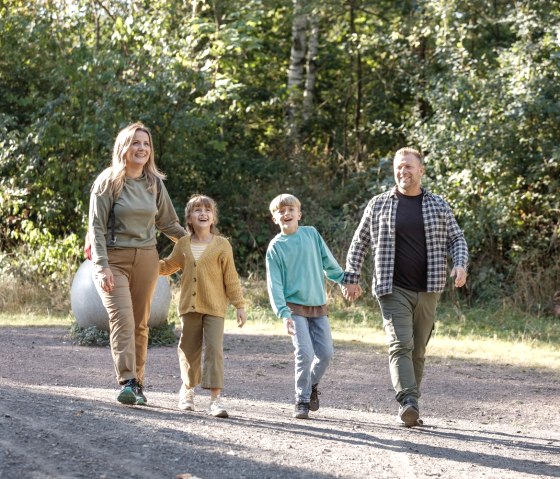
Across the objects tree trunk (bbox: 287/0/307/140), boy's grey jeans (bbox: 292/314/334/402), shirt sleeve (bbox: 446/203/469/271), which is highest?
tree trunk (bbox: 287/0/307/140)

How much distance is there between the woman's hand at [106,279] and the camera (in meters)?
7.14

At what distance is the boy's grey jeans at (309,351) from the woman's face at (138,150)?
150cm

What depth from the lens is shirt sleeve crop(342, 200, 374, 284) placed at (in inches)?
292

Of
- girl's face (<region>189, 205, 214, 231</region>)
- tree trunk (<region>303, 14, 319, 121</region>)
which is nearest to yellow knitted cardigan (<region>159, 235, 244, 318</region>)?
girl's face (<region>189, 205, 214, 231</region>)

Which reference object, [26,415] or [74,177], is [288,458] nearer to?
[26,415]

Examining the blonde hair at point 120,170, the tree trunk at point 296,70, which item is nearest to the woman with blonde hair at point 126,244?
the blonde hair at point 120,170

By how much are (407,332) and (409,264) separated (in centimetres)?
46

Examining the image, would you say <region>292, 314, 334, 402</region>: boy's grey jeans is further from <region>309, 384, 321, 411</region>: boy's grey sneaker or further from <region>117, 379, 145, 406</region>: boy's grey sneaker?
<region>117, 379, 145, 406</region>: boy's grey sneaker

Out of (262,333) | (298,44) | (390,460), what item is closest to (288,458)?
(390,460)

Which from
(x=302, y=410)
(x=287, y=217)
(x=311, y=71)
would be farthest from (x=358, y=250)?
(x=311, y=71)

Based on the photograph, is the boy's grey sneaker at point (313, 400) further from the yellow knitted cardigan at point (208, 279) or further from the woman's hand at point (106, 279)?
the woman's hand at point (106, 279)

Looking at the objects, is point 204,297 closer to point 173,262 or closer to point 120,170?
point 173,262

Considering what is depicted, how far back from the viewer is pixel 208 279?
732cm

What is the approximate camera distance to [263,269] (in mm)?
18781
